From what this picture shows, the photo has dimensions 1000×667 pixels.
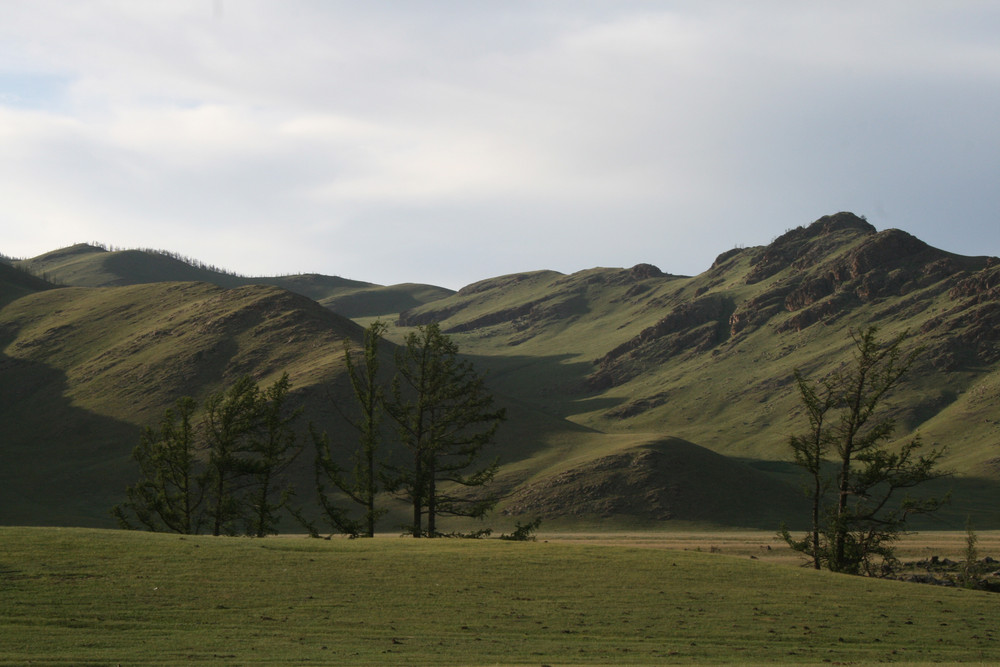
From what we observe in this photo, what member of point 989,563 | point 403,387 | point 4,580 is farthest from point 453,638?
point 403,387

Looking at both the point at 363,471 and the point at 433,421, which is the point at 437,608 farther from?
the point at 433,421

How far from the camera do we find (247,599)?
27047mm

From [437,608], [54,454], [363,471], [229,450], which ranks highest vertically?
[229,450]

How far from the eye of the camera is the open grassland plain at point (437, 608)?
22.5 m

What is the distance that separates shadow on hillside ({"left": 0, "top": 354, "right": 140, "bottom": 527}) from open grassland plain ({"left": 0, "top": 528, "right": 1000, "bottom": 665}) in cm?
7186

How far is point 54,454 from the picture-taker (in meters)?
124

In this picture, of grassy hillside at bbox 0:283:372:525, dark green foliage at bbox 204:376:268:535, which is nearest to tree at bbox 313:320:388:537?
dark green foliage at bbox 204:376:268:535

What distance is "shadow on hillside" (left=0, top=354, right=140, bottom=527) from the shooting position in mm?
101812

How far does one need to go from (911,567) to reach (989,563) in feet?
21.5

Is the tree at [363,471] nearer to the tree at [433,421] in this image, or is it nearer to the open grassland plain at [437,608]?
the tree at [433,421]

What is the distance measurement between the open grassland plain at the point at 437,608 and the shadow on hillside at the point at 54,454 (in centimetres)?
7186

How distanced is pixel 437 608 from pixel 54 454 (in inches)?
4524

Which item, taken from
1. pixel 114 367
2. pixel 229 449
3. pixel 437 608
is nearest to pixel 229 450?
pixel 229 449

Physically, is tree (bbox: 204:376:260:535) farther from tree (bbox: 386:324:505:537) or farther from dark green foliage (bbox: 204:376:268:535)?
tree (bbox: 386:324:505:537)
